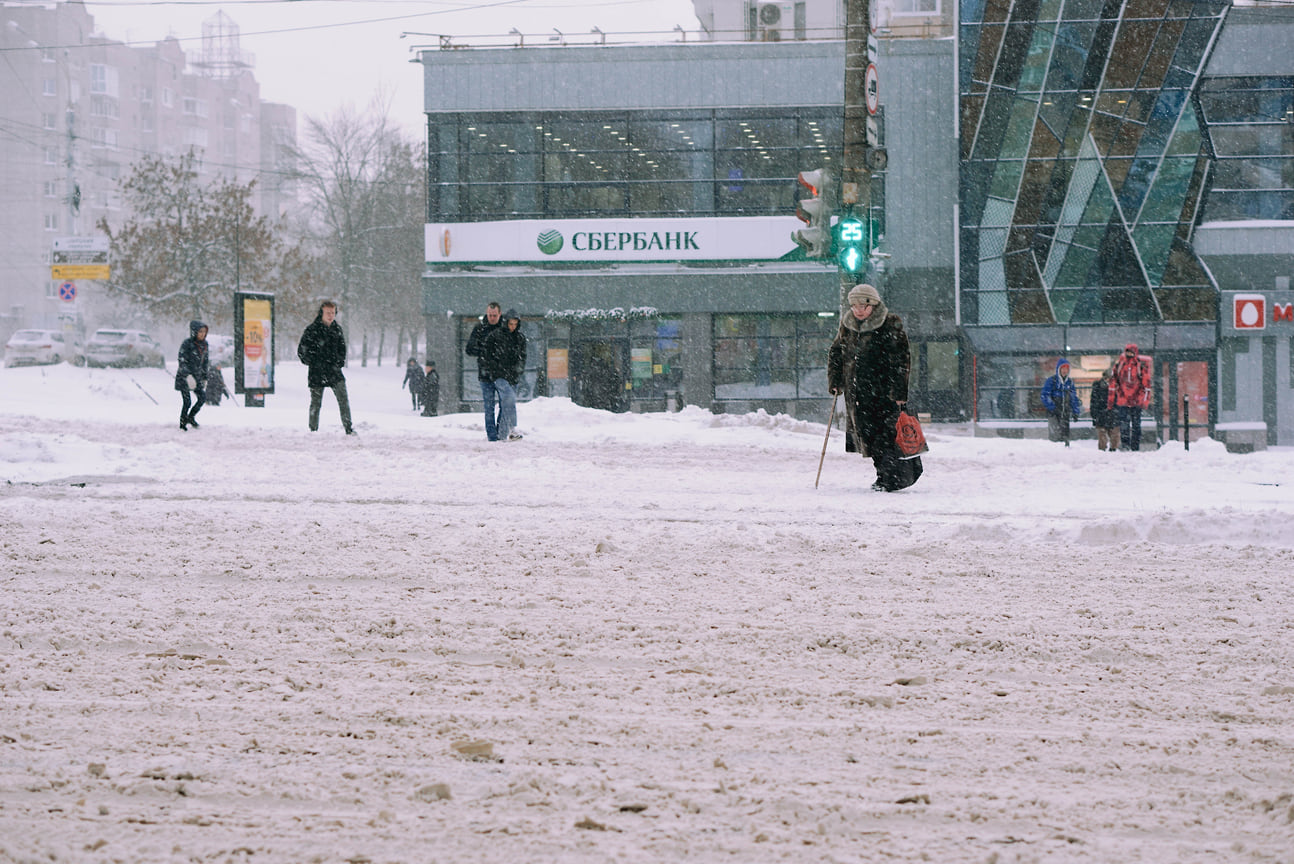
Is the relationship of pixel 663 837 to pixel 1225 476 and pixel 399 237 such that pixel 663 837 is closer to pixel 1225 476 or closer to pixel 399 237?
pixel 1225 476

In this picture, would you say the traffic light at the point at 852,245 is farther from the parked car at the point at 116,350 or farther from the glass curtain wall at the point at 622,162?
the parked car at the point at 116,350

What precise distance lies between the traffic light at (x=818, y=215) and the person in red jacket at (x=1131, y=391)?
5793mm

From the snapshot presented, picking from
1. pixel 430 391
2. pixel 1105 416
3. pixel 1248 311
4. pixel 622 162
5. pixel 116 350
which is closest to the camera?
pixel 1105 416

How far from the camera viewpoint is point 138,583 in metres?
5.75

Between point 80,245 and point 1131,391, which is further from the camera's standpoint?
point 80,245

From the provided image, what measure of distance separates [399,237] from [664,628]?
5512 cm

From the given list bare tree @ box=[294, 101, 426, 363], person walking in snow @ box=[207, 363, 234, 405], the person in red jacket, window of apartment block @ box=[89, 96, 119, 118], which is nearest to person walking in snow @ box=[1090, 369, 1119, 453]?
the person in red jacket

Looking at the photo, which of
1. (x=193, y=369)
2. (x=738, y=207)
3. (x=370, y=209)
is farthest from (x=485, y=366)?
(x=370, y=209)

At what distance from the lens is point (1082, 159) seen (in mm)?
30156

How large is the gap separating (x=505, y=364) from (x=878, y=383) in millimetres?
6702

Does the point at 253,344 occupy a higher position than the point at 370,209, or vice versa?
the point at 370,209

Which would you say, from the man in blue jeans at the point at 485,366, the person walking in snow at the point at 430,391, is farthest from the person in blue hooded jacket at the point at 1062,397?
the person walking in snow at the point at 430,391

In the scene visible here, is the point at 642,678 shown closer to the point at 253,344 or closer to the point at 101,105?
the point at 253,344

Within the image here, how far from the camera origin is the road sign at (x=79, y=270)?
27516mm
